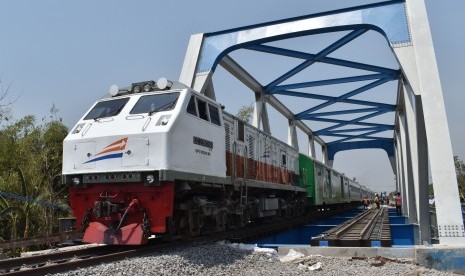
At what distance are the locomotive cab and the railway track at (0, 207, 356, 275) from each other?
463 millimetres

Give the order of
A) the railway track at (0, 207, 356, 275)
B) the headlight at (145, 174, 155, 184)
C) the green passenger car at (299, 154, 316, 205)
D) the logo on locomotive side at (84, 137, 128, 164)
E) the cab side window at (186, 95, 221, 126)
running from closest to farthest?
the railway track at (0, 207, 356, 275) → the headlight at (145, 174, 155, 184) → the logo on locomotive side at (84, 137, 128, 164) → the cab side window at (186, 95, 221, 126) → the green passenger car at (299, 154, 316, 205)

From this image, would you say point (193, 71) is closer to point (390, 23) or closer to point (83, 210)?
point (390, 23)

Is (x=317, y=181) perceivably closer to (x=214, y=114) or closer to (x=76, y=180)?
(x=214, y=114)

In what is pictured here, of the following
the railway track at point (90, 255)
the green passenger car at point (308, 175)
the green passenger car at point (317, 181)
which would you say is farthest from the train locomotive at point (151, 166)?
the green passenger car at point (317, 181)

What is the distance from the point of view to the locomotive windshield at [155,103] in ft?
27.7

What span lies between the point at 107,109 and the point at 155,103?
48.8 inches

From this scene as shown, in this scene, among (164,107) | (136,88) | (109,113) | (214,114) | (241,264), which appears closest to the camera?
(241,264)

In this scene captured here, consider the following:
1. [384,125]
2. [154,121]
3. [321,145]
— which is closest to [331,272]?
[154,121]

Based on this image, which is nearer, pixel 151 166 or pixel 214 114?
pixel 151 166

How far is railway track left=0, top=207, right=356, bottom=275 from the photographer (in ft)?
20.9

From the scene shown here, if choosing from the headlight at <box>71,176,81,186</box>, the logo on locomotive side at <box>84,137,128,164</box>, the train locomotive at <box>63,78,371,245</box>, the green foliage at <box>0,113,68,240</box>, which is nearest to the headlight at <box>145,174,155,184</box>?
the train locomotive at <box>63,78,371,245</box>

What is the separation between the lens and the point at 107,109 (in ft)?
30.0

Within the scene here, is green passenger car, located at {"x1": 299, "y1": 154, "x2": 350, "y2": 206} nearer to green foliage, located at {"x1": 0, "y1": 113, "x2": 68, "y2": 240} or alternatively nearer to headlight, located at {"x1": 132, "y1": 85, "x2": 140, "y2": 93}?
green foliage, located at {"x1": 0, "y1": 113, "x2": 68, "y2": 240}

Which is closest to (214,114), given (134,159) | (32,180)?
(134,159)
